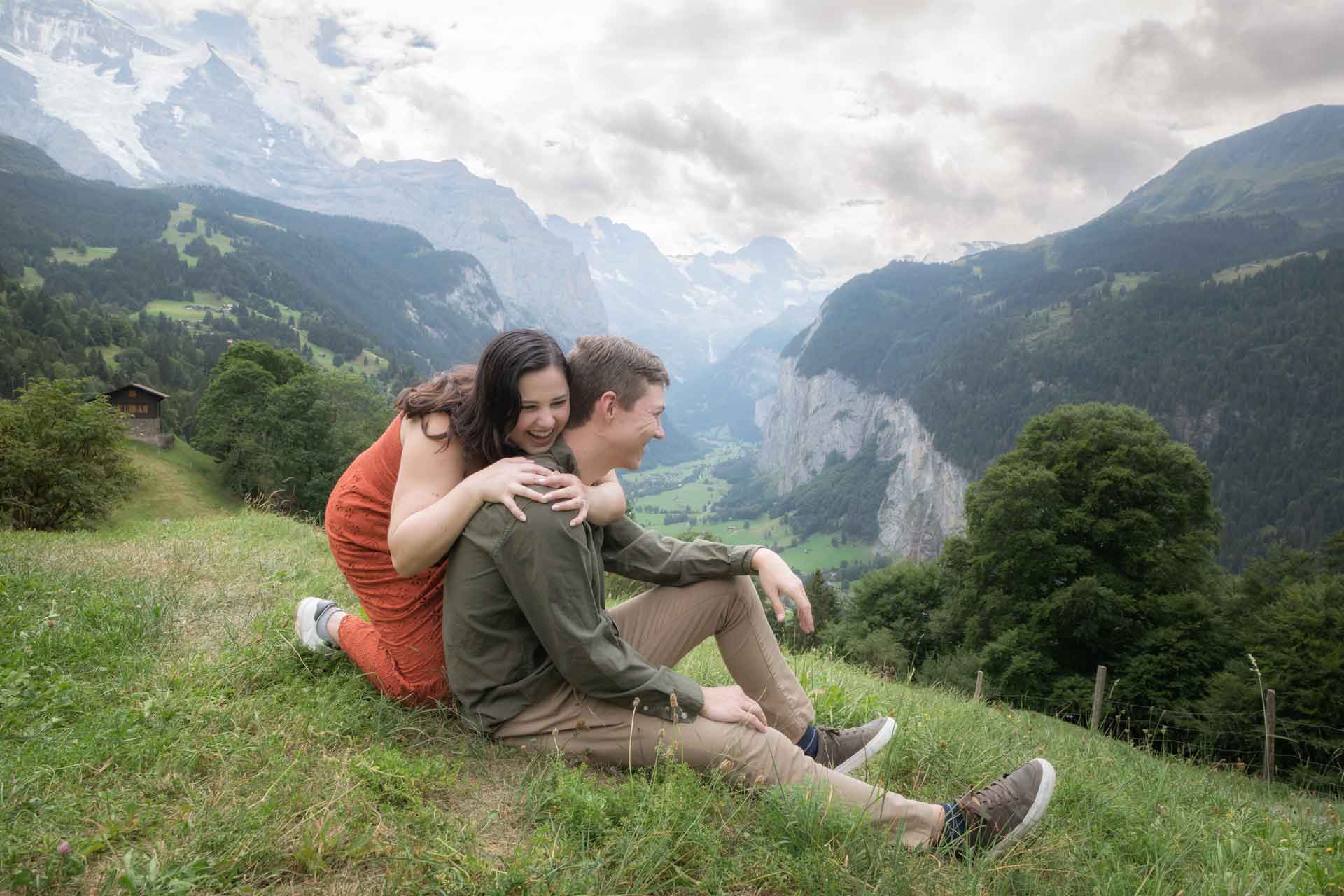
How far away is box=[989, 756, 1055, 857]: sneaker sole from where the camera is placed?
10.0 feet

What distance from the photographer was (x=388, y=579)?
356 cm

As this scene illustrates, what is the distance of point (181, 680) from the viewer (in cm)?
371

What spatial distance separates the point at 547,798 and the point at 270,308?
190516 mm

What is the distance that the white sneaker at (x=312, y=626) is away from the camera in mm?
4207

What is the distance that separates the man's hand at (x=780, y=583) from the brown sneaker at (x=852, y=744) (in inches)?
26.6

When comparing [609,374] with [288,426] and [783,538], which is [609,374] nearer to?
[288,426]

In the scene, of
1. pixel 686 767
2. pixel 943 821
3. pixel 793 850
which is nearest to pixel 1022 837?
pixel 943 821

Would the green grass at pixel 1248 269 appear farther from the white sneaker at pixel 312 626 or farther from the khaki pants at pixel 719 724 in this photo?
the white sneaker at pixel 312 626

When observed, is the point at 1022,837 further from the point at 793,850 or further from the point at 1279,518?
the point at 1279,518

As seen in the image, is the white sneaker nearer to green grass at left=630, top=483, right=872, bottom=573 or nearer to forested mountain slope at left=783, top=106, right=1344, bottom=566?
forested mountain slope at left=783, top=106, right=1344, bottom=566

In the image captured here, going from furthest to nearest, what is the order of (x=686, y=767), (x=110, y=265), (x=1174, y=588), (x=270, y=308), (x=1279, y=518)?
(x=270, y=308), (x=110, y=265), (x=1279, y=518), (x=1174, y=588), (x=686, y=767)

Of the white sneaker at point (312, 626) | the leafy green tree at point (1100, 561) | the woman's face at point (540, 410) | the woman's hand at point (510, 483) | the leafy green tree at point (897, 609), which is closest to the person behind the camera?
the woman's hand at point (510, 483)

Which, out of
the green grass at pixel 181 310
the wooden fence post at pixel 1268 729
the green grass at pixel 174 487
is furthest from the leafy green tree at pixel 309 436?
the green grass at pixel 181 310

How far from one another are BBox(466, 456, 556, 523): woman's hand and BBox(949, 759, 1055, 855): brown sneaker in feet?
7.72
